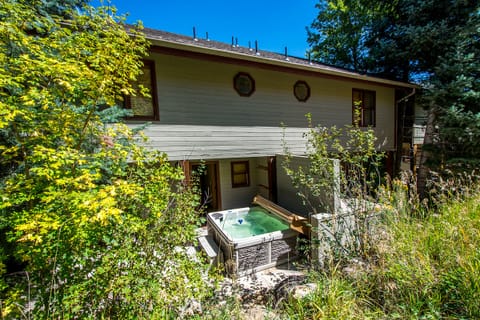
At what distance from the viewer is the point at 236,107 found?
608 centimetres

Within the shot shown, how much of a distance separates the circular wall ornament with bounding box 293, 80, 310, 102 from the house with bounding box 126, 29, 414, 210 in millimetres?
34

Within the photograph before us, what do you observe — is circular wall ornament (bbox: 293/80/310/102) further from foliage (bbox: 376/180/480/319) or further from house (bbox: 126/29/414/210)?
foliage (bbox: 376/180/480/319)

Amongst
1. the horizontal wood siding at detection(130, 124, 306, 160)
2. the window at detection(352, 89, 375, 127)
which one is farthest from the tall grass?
the window at detection(352, 89, 375, 127)

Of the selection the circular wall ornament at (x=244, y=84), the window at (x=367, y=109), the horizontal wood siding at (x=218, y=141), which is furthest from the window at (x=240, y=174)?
the window at (x=367, y=109)

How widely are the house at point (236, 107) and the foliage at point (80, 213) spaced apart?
102 inches

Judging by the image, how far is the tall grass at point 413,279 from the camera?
6.21 feet

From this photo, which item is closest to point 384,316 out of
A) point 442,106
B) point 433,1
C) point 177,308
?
point 177,308

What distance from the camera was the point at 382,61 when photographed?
973 centimetres

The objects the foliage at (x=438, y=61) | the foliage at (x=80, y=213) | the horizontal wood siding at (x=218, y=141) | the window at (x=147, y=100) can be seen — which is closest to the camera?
the foliage at (x=80, y=213)

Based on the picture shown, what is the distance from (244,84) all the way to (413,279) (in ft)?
18.6

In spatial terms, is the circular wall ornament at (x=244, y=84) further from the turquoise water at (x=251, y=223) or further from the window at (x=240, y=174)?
the turquoise water at (x=251, y=223)

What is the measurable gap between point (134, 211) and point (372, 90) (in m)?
9.76

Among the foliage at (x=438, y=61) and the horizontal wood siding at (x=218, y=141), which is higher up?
the foliage at (x=438, y=61)

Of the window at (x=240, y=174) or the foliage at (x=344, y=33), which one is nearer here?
the window at (x=240, y=174)
